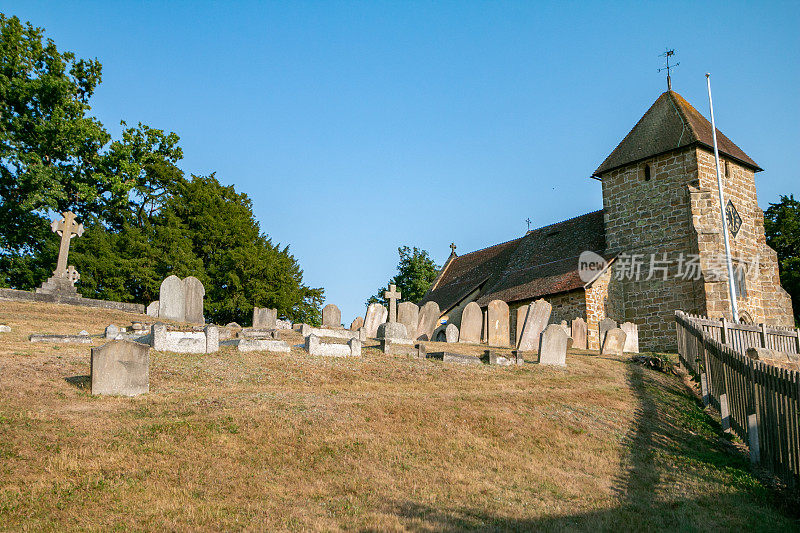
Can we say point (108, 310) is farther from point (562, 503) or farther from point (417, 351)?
point (562, 503)

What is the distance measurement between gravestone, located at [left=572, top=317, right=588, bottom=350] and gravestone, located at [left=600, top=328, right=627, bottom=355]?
1802 millimetres

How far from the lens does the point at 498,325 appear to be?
2136 cm

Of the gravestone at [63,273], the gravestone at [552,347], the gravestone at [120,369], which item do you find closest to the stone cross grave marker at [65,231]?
the gravestone at [63,273]

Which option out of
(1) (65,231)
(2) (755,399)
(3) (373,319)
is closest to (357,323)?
(3) (373,319)

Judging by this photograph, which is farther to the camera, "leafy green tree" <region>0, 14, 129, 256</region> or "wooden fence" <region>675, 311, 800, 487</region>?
"leafy green tree" <region>0, 14, 129, 256</region>

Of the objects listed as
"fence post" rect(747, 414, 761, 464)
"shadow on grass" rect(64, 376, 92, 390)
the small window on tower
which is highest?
the small window on tower

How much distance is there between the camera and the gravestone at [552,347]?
54.5 ft

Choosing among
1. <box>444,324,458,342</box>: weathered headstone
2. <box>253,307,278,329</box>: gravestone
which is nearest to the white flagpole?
<box>444,324,458,342</box>: weathered headstone

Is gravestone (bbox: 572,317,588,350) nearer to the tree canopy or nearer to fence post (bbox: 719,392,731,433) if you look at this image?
fence post (bbox: 719,392,731,433)

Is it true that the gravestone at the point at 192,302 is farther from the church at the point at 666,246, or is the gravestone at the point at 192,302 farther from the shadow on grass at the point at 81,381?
the church at the point at 666,246

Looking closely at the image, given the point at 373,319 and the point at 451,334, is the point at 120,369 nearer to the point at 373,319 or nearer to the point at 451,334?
the point at 451,334

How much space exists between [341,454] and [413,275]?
37.7 metres

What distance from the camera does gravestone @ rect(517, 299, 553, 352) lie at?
1902 centimetres

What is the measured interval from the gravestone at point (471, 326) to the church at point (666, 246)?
7245 millimetres
